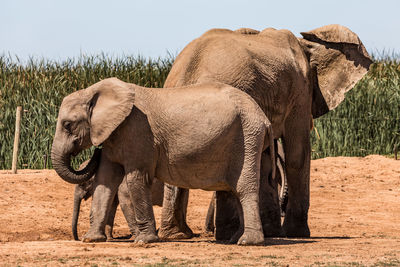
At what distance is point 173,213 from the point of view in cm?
1112

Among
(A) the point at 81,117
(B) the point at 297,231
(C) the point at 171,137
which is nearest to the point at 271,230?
(B) the point at 297,231

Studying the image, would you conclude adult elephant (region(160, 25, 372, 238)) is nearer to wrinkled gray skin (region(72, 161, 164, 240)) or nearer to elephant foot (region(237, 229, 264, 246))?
wrinkled gray skin (region(72, 161, 164, 240))

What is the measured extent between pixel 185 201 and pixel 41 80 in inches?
501

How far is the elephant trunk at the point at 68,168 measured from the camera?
33.1 feet

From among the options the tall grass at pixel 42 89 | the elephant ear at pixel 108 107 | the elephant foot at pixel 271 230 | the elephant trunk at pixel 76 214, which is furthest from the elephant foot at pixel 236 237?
the tall grass at pixel 42 89

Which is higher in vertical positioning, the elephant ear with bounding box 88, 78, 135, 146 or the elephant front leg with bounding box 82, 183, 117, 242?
the elephant ear with bounding box 88, 78, 135, 146

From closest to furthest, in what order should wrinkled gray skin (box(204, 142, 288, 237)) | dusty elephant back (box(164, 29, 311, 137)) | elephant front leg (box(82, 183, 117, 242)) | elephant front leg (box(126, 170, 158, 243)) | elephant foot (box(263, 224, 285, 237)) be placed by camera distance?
elephant front leg (box(126, 170, 158, 243)), elephant front leg (box(82, 183, 117, 242)), dusty elephant back (box(164, 29, 311, 137)), wrinkled gray skin (box(204, 142, 288, 237)), elephant foot (box(263, 224, 285, 237))

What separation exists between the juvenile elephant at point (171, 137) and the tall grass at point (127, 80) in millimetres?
11044

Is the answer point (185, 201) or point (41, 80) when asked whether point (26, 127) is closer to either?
point (41, 80)

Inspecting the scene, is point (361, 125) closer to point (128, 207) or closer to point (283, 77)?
point (283, 77)

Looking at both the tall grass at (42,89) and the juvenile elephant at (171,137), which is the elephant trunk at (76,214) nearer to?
the juvenile elephant at (171,137)

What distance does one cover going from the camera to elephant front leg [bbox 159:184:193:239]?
36.5 feet

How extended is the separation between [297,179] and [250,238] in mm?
2683

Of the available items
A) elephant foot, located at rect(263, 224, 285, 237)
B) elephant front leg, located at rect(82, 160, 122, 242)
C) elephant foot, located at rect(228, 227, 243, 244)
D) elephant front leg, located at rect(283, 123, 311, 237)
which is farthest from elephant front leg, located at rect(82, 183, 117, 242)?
elephant front leg, located at rect(283, 123, 311, 237)
